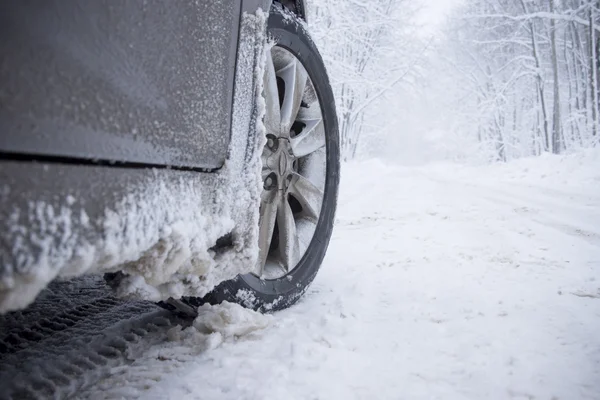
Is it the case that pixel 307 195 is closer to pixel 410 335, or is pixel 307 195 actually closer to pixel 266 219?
pixel 266 219

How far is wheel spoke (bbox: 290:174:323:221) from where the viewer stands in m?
1.76

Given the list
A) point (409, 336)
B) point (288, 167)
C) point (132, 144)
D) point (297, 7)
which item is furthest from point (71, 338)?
point (297, 7)

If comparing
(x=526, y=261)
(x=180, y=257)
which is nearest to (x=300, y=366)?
(x=180, y=257)

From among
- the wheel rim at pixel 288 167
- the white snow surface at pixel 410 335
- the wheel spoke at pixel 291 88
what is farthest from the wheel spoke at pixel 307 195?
the white snow surface at pixel 410 335

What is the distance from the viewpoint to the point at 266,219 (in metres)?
1.58

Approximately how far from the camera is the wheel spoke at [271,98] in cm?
144

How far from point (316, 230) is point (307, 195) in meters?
0.17

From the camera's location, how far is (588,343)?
4.47ft

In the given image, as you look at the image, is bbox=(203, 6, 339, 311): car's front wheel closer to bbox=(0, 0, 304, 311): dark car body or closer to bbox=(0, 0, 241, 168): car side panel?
bbox=(0, 0, 304, 311): dark car body

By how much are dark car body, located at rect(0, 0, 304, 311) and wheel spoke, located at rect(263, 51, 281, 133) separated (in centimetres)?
34

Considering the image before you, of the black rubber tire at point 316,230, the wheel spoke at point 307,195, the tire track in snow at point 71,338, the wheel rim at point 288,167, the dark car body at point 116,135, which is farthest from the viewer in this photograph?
the wheel spoke at point 307,195

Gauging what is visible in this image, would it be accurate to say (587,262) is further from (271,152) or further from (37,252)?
(37,252)

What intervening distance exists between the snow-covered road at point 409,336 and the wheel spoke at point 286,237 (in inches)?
8.4

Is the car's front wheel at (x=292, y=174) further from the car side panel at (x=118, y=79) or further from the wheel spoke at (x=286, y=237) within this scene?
the car side panel at (x=118, y=79)
